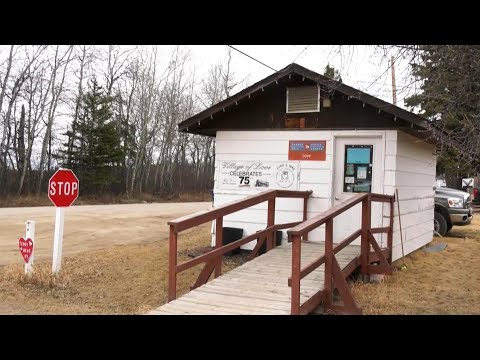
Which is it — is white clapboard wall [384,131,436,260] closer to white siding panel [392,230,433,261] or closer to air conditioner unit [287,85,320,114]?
white siding panel [392,230,433,261]

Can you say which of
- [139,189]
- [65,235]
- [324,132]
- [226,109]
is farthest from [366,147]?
[139,189]

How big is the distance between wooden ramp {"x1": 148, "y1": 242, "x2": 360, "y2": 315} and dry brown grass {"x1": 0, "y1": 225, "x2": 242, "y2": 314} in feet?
3.64

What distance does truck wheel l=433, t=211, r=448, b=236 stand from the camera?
45.9 feet

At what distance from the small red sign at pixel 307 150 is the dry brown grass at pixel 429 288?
2617mm

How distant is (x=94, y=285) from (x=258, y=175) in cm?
389

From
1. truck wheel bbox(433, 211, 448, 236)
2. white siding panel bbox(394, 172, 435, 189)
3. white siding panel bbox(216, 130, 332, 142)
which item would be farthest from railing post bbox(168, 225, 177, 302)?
truck wheel bbox(433, 211, 448, 236)

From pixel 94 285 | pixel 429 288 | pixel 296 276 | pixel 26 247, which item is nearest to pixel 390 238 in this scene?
pixel 429 288

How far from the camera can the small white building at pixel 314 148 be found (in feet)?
27.9

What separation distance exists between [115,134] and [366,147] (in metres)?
24.1

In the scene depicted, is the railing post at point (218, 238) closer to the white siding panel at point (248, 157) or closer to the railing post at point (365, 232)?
the railing post at point (365, 232)

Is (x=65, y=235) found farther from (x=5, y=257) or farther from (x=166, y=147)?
(x=166, y=147)

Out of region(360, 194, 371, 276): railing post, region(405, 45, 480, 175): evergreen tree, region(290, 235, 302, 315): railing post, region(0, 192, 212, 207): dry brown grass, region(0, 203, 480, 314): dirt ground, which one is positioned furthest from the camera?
region(0, 192, 212, 207): dry brown grass

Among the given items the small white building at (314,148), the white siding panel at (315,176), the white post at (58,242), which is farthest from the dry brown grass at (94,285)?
the white siding panel at (315,176)

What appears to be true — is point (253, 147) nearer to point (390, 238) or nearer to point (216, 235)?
point (390, 238)
